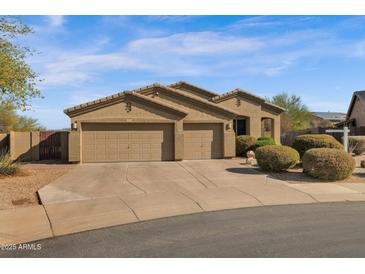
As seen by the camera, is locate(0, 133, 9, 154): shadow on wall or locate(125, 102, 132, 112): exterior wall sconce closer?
locate(125, 102, 132, 112): exterior wall sconce

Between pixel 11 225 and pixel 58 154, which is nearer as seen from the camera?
pixel 11 225

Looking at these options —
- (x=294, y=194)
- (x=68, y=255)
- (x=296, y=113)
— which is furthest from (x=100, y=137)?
(x=296, y=113)

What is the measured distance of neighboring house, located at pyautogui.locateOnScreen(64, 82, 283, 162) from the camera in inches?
747

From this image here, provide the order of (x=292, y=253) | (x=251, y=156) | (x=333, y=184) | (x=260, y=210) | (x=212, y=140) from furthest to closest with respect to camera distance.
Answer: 1. (x=212, y=140)
2. (x=251, y=156)
3. (x=333, y=184)
4. (x=260, y=210)
5. (x=292, y=253)

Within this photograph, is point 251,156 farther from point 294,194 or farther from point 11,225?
point 11,225

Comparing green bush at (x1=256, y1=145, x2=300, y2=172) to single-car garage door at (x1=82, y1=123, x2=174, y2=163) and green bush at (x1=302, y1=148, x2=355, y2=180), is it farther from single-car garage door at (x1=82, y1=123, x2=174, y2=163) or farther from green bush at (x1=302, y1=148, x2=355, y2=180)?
single-car garage door at (x1=82, y1=123, x2=174, y2=163)

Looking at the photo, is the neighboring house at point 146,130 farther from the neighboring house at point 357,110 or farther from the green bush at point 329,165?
the neighboring house at point 357,110

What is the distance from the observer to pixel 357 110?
41.1 metres

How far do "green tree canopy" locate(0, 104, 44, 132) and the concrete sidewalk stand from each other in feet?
75.7

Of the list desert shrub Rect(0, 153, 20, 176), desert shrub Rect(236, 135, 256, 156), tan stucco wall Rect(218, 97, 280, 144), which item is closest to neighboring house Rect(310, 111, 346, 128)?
tan stucco wall Rect(218, 97, 280, 144)

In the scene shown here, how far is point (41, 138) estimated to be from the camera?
21.2m

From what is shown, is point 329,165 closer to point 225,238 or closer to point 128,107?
point 225,238

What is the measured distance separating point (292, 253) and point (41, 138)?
18.8 metres

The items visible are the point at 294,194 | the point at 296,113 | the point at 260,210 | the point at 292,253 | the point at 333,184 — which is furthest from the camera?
the point at 296,113
